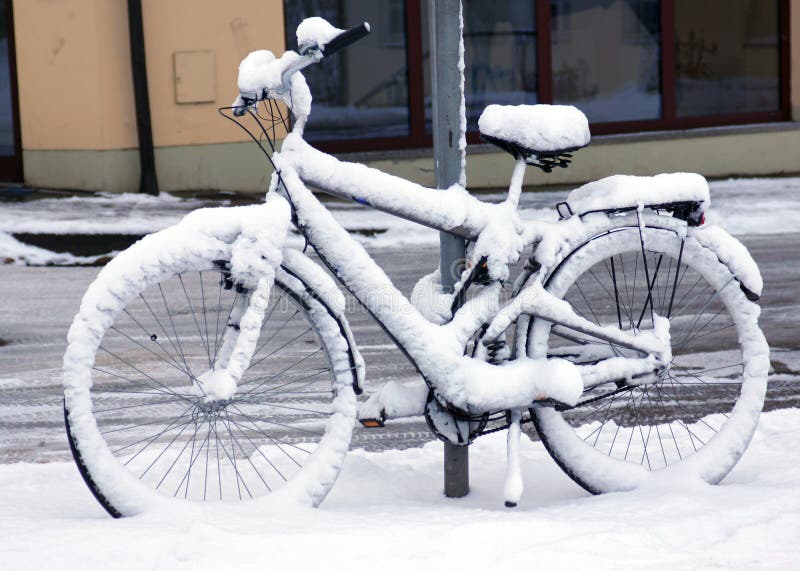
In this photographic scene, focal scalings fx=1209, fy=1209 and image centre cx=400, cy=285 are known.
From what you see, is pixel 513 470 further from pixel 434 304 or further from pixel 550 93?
pixel 550 93

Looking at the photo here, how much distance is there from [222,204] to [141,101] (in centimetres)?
154

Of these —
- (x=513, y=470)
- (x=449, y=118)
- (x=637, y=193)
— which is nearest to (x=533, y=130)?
(x=449, y=118)

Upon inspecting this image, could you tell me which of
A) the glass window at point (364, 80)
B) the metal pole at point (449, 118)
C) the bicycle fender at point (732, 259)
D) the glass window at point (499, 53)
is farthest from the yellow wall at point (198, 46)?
the bicycle fender at point (732, 259)

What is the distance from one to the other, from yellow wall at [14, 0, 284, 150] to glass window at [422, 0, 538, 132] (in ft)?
8.15

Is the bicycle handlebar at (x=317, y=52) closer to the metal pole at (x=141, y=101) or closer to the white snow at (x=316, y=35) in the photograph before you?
the white snow at (x=316, y=35)

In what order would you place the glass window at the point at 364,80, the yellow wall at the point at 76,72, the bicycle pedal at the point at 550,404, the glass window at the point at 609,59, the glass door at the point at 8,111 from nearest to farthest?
the bicycle pedal at the point at 550,404 → the yellow wall at the point at 76,72 → the glass door at the point at 8,111 → the glass window at the point at 364,80 → the glass window at the point at 609,59

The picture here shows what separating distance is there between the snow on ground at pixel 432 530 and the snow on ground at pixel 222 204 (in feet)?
19.8

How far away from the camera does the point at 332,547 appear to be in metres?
3.51

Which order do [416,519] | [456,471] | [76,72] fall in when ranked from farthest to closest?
[76,72], [456,471], [416,519]

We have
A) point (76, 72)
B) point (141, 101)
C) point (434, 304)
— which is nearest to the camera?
point (434, 304)

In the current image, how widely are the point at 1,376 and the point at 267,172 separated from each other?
666 centimetres

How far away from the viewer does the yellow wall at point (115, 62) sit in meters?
12.3

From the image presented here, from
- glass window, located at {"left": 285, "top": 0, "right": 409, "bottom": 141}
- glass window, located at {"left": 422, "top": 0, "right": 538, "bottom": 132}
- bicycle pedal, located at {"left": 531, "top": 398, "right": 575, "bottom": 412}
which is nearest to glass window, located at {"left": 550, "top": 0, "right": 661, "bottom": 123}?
glass window, located at {"left": 422, "top": 0, "right": 538, "bottom": 132}

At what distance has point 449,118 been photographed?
4.21m
